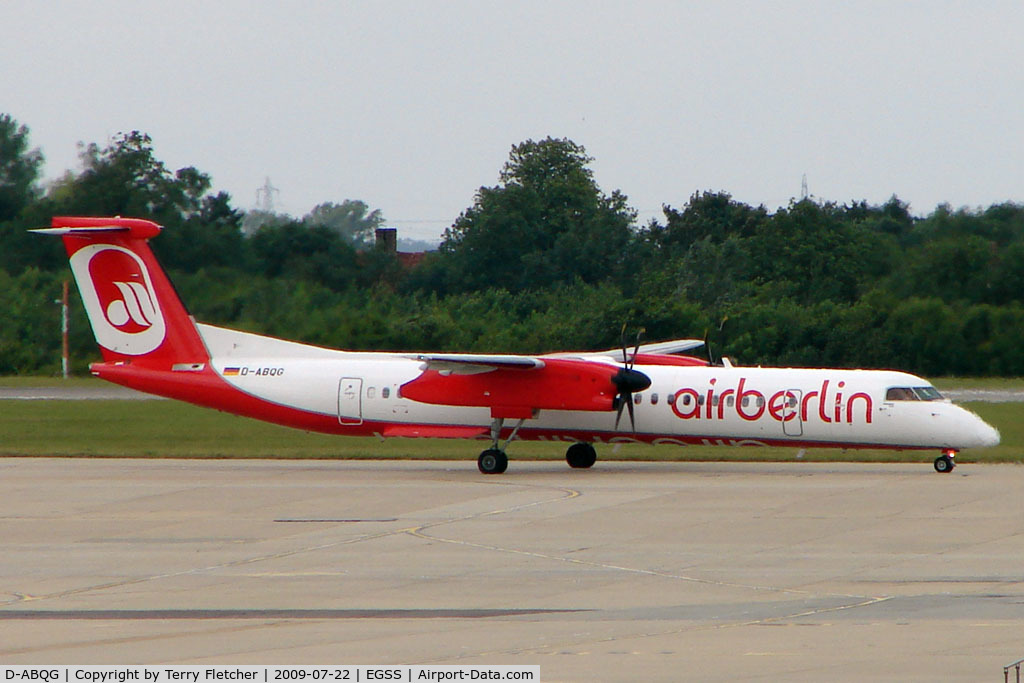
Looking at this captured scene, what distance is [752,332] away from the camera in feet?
153

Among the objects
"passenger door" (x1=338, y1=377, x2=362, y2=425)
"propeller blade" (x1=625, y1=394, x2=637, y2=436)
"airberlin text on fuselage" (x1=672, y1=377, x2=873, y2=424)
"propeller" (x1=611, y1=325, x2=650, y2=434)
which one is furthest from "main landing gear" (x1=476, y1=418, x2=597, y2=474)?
"passenger door" (x1=338, y1=377, x2=362, y2=425)

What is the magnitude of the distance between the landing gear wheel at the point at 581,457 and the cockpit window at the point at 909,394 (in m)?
5.94

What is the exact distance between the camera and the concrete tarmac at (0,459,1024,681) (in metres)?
9.49

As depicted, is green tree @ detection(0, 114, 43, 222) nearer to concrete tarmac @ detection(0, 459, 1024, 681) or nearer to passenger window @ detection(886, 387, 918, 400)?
concrete tarmac @ detection(0, 459, 1024, 681)

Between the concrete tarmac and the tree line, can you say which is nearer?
the concrete tarmac

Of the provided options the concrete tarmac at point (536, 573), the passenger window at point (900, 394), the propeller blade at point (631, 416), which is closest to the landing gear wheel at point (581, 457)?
the propeller blade at point (631, 416)

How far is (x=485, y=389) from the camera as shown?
2458cm

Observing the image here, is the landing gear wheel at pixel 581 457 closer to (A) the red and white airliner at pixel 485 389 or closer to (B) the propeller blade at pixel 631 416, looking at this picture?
(A) the red and white airliner at pixel 485 389

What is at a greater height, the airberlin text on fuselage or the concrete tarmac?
the airberlin text on fuselage

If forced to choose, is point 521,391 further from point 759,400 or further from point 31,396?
point 31,396

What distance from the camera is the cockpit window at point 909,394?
910 inches

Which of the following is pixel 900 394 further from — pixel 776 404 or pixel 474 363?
pixel 474 363

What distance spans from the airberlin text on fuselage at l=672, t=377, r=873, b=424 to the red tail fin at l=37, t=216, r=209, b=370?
32.2ft

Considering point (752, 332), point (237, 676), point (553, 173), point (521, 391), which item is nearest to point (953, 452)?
point (521, 391)
